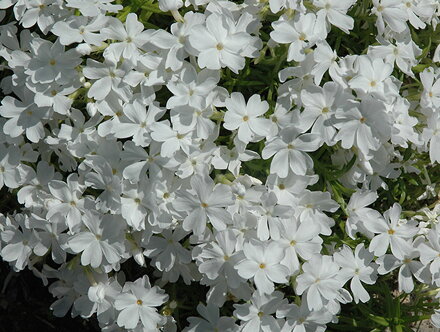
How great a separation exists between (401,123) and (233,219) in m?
0.57

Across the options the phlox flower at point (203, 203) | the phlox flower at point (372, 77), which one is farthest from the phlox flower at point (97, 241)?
the phlox flower at point (372, 77)

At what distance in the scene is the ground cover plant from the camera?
189 centimetres

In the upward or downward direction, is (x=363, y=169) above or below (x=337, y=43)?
below

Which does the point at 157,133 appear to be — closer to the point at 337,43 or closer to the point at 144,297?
the point at 144,297

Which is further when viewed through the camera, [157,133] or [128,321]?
[128,321]

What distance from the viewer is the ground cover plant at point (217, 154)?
1890 millimetres

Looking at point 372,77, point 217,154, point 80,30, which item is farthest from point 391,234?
point 80,30

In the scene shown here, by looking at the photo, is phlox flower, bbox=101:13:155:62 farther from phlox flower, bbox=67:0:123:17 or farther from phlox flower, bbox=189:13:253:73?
phlox flower, bbox=189:13:253:73

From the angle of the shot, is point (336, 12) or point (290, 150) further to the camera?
point (336, 12)

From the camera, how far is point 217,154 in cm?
195

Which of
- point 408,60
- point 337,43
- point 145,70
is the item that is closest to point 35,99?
point 145,70

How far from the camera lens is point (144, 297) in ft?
6.70

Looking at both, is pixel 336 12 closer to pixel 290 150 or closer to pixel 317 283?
pixel 290 150

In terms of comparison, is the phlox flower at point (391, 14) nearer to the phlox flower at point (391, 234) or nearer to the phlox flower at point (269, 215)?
the phlox flower at point (391, 234)
